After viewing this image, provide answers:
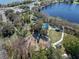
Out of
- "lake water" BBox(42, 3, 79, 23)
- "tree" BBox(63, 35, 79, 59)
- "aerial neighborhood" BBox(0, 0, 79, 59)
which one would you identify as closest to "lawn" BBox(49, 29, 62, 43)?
"aerial neighborhood" BBox(0, 0, 79, 59)

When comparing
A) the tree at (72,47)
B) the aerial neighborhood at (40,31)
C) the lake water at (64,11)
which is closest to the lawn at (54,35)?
the aerial neighborhood at (40,31)

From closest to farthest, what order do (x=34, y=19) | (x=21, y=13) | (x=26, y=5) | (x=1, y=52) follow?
(x=1, y=52), (x=34, y=19), (x=21, y=13), (x=26, y=5)

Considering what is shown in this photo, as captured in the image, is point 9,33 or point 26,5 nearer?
point 9,33

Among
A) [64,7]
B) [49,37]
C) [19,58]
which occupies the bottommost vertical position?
[64,7]

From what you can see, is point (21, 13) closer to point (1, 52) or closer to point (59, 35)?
point (59, 35)

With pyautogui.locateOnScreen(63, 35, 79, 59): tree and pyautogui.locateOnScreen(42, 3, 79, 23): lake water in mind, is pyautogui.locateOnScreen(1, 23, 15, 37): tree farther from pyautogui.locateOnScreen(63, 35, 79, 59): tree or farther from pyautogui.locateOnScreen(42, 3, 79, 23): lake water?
pyautogui.locateOnScreen(42, 3, 79, 23): lake water

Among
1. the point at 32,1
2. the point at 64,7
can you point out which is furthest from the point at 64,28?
the point at 32,1

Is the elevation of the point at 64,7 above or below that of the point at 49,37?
below

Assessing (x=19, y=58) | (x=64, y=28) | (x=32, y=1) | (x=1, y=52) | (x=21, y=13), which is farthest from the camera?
(x=32, y=1)

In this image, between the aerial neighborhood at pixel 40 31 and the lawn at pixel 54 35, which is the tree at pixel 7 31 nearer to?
the aerial neighborhood at pixel 40 31
